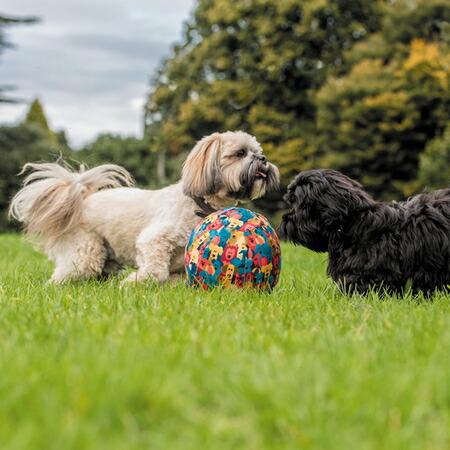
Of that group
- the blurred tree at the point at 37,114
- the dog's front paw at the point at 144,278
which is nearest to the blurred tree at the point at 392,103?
the dog's front paw at the point at 144,278

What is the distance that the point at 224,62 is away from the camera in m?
28.2

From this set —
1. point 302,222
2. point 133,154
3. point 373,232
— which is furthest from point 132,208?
point 133,154

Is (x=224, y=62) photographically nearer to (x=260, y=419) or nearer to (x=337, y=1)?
(x=337, y=1)

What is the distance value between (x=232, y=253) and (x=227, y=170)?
3.33ft

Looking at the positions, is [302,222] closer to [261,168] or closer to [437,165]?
[261,168]

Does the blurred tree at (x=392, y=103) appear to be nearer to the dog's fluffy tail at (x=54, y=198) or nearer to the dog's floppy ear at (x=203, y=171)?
the dog's fluffy tail at (x=54, y=198)

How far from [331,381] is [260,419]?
42cm

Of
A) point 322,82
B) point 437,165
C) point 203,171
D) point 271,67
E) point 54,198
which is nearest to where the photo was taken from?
point 203,171

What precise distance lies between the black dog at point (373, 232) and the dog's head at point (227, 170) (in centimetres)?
60

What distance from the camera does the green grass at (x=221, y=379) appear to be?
2076 millimetres

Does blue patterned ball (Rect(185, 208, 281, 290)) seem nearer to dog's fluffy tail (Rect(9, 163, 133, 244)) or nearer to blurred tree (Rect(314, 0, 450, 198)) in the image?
dog's fluffy tail (Rect(9, 163, 133, 244))

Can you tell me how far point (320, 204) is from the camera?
507 cm

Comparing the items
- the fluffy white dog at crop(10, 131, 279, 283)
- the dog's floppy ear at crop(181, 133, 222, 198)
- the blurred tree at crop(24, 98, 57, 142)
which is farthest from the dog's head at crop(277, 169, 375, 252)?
the blurred tree at crop(24, 98, 57, 142)

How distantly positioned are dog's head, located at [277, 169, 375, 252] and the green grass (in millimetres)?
1187
